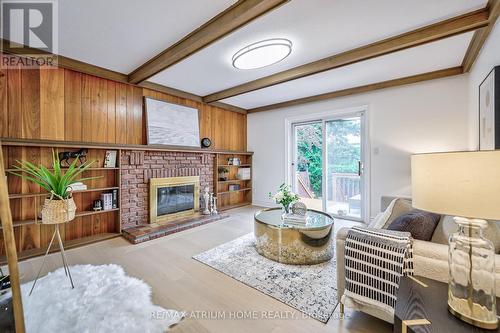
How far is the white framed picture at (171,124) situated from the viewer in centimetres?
394

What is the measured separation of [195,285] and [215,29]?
98.1 inches

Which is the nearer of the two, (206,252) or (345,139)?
(206,252)

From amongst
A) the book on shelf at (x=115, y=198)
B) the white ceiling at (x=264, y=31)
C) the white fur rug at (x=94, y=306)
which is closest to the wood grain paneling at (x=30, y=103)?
the white ceiling at (x=264, y=31)

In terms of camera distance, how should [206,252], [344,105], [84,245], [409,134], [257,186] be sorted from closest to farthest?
[206,252] < [84,245] < [409,134] < [344,105] < [257,186]

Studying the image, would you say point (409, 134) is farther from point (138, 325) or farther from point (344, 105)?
point (138, 325)

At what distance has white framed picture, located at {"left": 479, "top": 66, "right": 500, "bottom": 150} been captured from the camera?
6.36 feet

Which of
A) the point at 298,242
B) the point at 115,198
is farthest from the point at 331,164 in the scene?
the point at 115,198

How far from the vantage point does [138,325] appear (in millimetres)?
1580

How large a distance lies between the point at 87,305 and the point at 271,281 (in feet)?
5.13

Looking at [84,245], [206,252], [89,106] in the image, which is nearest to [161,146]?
[89,106]

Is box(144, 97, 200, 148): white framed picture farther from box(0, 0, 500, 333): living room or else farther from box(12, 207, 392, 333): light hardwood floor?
box(12, 207, 392, 333): light hardwood floor

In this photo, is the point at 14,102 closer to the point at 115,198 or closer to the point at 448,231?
the point at 115,198

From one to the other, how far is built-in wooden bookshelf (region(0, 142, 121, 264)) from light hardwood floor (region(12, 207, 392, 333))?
1.15 ft

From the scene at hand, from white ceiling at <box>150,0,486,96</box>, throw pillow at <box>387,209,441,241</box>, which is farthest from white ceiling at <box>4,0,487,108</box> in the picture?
throw pillow at <box>387,209,441,241</box>
